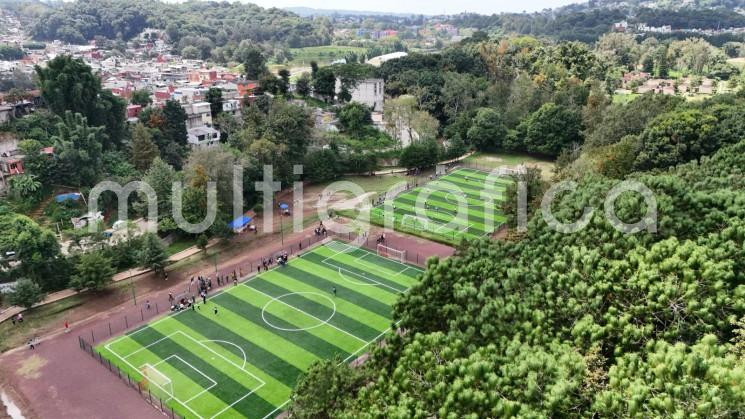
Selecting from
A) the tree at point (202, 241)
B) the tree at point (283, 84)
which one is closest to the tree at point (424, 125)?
the tree at point (283, 84)

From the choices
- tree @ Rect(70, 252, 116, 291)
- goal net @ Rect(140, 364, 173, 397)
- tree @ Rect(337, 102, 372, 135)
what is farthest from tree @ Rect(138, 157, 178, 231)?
tree @ Rect(337, 102, 372, 135)

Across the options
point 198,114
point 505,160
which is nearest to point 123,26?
point 198,114

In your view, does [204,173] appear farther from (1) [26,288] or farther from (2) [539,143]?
(2) [539,143]

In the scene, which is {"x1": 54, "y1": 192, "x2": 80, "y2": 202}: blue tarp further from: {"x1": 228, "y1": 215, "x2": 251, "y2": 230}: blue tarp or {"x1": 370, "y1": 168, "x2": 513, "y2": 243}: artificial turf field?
{"x1": 370, "y1": 168, "x2": 513, "y2": 243}: artificial turf field

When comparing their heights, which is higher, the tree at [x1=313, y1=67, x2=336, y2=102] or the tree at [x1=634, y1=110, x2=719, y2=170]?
the tree at [x1=313, y1=67, x2=336, y2=102]

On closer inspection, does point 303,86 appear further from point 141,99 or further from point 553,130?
point 553,130

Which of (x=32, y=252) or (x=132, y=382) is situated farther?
(x=32, y=252)
